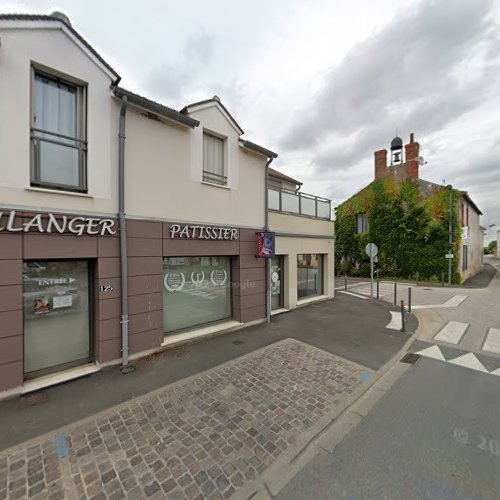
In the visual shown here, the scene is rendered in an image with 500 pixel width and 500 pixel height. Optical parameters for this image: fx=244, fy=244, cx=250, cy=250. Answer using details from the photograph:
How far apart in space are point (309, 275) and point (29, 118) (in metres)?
10.2

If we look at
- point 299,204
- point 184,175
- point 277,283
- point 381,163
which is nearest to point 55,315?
point 184,175

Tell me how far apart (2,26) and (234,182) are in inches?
203

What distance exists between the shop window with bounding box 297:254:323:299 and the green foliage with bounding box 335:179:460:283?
37.4 feet

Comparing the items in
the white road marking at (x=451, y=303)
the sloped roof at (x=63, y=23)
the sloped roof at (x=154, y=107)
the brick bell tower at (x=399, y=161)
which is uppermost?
the brick bell tower at (x=399, y=161)

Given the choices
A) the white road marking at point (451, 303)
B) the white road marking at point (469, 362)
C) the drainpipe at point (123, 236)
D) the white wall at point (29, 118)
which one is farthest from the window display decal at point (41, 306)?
the white road marking at point (451, 303)

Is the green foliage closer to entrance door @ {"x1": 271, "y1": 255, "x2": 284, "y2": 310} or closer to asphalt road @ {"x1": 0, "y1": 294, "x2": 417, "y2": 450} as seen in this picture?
asphalt road @ {"x1": 0, "y1": 294, "x2": 417, "y2": 450}

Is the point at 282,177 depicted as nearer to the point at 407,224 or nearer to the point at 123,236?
the point at 123,236

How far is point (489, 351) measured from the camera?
585 cm

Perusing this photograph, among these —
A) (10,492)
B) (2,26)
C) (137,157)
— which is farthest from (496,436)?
(2,26)

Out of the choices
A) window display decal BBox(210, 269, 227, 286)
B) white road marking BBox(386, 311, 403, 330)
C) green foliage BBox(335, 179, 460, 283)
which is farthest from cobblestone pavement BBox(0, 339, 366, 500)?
green foliage BBox(335, 179, 460, 283)

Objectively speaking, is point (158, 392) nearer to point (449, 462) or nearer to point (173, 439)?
point (173, 439)

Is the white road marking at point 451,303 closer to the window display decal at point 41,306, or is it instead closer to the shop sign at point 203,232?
the shop sign at point 203,232

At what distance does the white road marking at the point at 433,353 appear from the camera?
18.2ft

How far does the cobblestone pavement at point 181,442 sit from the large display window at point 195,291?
2273 mm
